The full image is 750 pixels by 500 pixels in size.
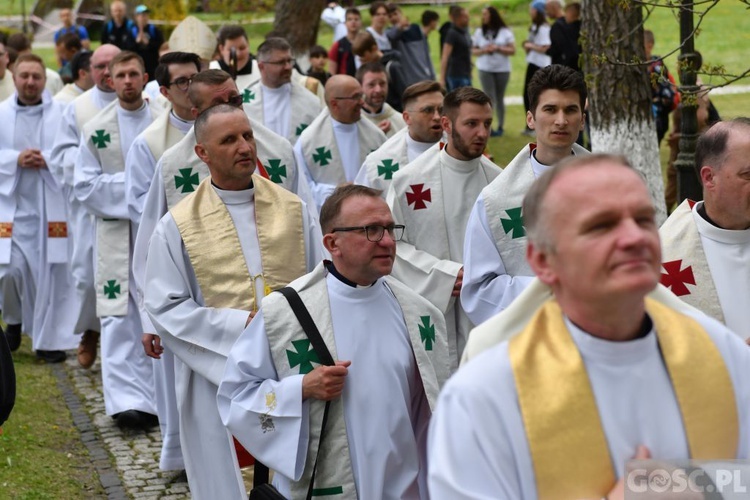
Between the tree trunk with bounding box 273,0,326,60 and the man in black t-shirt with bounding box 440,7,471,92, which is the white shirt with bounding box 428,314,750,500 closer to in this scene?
the tree trunk with bounding box 273,0,326,60

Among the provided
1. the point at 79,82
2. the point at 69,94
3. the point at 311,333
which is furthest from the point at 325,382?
the point at 79,82

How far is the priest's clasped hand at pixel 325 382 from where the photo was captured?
15.0 feet

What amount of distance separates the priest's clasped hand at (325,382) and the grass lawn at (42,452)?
282 cm

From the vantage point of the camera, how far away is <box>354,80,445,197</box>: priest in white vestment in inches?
319

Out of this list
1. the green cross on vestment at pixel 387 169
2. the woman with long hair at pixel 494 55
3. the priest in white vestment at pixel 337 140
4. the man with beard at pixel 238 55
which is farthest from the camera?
the woman with long hair at pixel 494 55

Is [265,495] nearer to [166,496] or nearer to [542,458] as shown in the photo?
[542,458]

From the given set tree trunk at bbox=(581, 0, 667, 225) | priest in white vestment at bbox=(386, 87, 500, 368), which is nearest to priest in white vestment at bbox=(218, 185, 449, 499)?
priest in white vestment at bbox=(386, 87, 500, 368)

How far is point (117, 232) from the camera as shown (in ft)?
29.2

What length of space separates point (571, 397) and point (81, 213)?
736 cm

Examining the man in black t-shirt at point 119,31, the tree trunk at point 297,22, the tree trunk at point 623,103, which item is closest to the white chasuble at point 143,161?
the tree trunk at point 623,103

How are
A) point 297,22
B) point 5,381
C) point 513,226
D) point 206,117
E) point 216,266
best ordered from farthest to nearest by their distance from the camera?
point 297,22 < point 206,117 < point 216,266 < point 513,226 < point 5,381

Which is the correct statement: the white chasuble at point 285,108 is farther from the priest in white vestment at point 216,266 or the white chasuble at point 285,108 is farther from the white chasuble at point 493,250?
the white chasuble at point 493,250

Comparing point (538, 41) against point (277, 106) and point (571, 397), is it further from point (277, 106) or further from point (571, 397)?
point (571, 397)

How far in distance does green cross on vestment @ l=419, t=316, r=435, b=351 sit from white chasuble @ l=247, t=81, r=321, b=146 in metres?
5.84
